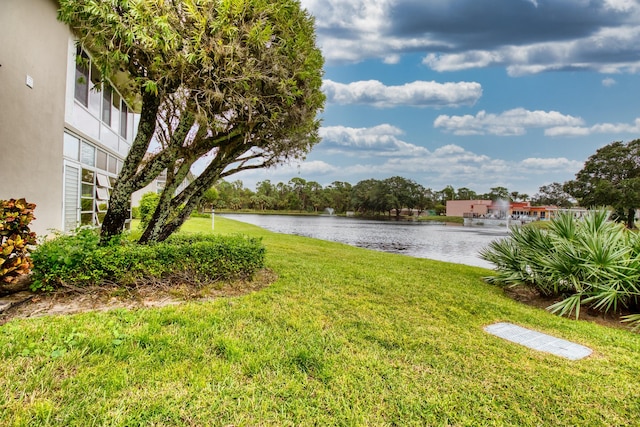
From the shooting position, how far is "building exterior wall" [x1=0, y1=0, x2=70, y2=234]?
547cm

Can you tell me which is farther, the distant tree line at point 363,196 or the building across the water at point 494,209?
the distant tree line at point 363,196

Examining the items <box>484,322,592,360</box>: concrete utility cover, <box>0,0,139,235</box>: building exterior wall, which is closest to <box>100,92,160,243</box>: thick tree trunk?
<box>0,0,139,235</box>: building exterior wall

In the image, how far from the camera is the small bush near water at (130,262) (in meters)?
3.89

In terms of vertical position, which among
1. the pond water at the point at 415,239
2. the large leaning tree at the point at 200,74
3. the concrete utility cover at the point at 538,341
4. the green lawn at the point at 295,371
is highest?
the large leaning tree at the point at 200,74

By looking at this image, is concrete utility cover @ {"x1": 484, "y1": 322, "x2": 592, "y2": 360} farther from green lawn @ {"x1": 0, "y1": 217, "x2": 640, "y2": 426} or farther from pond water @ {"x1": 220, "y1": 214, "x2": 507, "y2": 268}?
pond water @ {"x1": 220, "y1": 214, "x2": 507, "y2": 268}

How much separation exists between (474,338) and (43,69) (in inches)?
367

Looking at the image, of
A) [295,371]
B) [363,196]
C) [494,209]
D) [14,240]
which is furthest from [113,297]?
[494,209]

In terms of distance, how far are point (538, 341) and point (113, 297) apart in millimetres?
5273

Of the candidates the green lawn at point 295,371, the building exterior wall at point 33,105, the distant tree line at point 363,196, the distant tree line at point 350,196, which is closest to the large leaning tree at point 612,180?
the distant tree line at point 363,196

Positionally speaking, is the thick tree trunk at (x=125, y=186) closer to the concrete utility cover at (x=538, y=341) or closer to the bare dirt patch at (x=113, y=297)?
the bare dirt patch at (x=113, y=297)

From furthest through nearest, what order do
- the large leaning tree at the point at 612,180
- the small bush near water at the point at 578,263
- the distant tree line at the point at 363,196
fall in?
1. the distant tree line at the point at 363,196
2. the large leaning tree at the point at 612,180
3. the small bush near water at the point at 578,263

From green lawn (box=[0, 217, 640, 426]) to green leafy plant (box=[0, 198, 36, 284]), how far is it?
3.76 ft

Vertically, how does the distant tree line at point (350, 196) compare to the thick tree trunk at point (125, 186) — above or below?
above

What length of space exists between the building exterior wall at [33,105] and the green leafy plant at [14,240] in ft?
7.10
